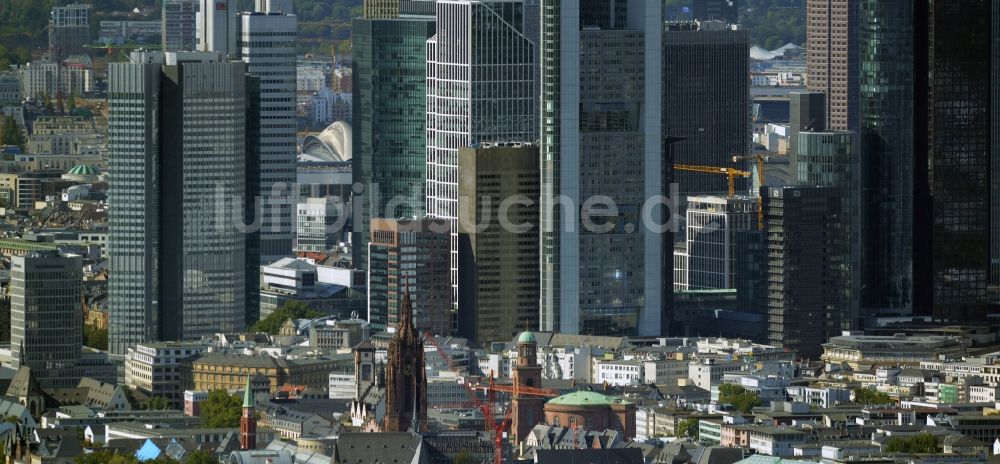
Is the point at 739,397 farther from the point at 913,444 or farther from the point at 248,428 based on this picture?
the point at 248,428

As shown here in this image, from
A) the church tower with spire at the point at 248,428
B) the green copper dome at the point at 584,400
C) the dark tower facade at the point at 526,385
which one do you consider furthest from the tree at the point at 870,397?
the church tower with spire at the point at 248,428

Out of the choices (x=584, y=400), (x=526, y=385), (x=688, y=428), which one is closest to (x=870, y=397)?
(x=584, y=400)

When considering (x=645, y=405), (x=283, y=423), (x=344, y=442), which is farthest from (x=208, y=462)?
(x=645, y=405)

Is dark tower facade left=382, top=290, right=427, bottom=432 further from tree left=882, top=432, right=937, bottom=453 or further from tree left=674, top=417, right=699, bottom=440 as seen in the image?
tree left=882, top=432, right=937, bottom=453

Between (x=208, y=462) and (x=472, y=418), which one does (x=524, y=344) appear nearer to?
(x=472, y=418)

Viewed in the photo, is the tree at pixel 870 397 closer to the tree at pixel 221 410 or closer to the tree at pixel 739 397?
the tree at pixel 739 397

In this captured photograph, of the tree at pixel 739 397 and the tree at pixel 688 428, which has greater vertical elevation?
the tree at pixel 739 397
